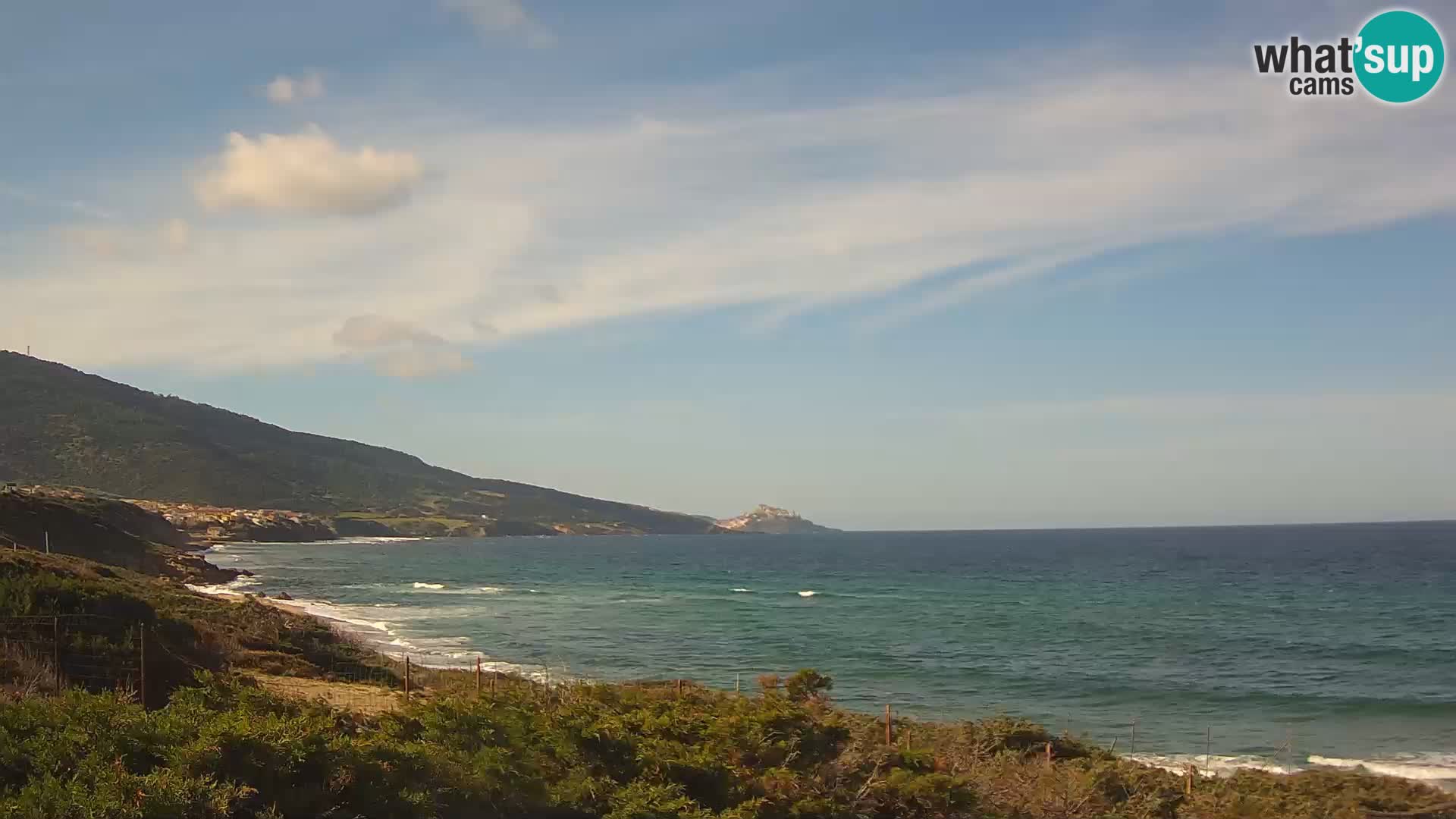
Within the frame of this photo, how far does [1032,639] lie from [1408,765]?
2491 centimetres

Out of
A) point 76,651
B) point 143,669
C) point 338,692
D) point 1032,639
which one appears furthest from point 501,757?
point 1032,639

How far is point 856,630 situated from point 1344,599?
37.7m

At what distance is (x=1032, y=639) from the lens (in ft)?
162

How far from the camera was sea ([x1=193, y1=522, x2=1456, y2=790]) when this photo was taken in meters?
29.7

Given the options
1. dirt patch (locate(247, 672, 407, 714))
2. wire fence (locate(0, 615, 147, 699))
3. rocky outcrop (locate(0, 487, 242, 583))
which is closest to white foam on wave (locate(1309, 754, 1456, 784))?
dirt patch (locate(247, 672, 407, 714))

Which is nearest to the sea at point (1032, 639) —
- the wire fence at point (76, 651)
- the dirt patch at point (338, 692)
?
the dirt patch at point (338, 692)

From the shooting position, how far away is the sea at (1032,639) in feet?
97.5

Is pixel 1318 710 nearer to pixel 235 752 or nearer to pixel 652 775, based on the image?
pixel 652 775

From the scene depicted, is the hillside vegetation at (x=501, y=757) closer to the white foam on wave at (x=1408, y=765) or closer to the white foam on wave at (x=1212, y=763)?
the white foam on wave at (x=1212, y=763)

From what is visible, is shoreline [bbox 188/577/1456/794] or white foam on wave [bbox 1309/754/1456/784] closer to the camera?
shoreline [bbox 188/577/1456/794]

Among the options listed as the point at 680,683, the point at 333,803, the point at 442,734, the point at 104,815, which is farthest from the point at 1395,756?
the point at 104,815

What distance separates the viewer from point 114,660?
15812 millimetres

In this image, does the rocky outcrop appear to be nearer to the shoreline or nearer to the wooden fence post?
the wooden fence post

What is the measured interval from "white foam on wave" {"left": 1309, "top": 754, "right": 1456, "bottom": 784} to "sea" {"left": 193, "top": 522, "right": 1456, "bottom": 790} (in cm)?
10
